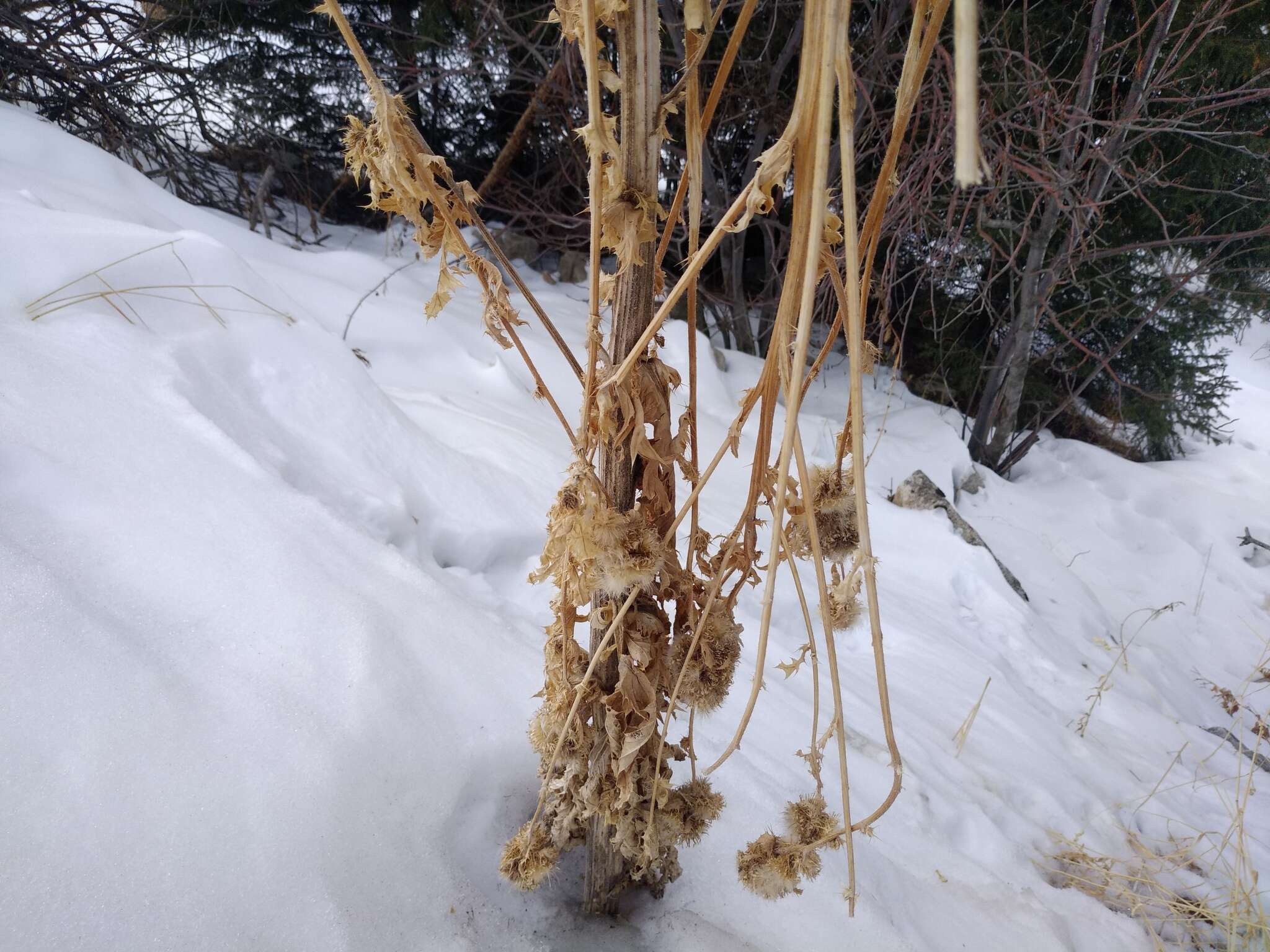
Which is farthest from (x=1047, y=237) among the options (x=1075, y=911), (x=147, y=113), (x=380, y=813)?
(x=147, y=113)

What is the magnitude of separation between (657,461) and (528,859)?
457 millimetres

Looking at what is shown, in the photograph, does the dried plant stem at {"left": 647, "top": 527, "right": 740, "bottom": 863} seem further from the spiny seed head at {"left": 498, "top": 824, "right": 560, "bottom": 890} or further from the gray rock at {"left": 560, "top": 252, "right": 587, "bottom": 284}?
the gray rock at {"left": 560, "top": 252, "right": 587, "bottom": 284}

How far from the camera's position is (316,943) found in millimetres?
648

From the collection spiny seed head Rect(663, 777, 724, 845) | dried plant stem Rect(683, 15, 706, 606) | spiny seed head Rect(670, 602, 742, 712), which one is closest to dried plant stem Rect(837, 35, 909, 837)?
dried plant stem Rect(683, 15, 706, 606)

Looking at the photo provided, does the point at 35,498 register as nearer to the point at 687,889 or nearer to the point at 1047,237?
the point at 687,889

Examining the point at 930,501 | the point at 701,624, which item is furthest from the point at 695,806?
the point at 930,501

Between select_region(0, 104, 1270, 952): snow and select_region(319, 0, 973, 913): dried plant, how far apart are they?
175 millimetres

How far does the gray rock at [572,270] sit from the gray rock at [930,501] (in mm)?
2585

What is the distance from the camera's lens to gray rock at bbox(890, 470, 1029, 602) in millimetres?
2453

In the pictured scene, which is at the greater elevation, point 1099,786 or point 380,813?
point 380,813

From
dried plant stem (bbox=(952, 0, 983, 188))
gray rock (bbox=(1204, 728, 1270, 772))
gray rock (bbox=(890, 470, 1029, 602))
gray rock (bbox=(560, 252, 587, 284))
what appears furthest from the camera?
gray rock (bbox=(560, 252, 587, 284))

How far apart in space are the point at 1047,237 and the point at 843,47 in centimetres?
356

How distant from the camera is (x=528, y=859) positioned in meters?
0.72

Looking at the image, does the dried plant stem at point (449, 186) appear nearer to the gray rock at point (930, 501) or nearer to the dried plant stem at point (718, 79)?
the dried plant stem at point (718, 79)
